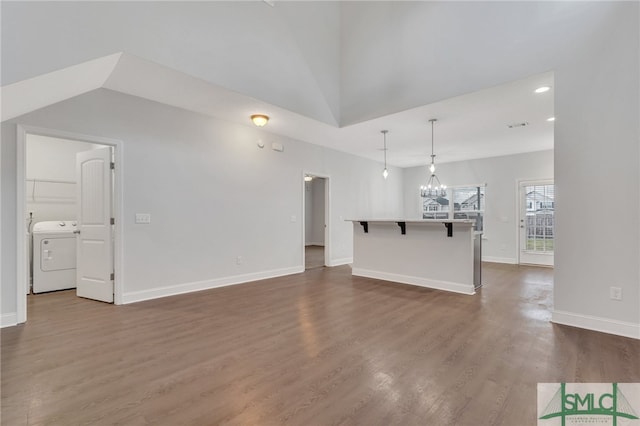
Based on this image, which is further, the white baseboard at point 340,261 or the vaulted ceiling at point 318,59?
the white baseboard at point 340,261

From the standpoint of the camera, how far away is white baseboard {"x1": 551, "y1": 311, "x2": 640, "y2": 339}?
2773mm

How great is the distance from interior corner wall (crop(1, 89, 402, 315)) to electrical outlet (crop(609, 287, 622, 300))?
15.0 feet

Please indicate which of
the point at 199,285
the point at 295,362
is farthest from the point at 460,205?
the point at 295,362

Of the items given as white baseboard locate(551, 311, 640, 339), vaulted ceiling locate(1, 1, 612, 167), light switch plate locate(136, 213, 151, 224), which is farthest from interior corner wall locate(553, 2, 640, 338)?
light switch plate locate(136, 213, 151, 224)

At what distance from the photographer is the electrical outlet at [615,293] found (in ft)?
9.32

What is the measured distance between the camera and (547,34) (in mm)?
3205

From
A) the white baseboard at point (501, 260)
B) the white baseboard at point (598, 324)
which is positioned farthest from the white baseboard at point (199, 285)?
the white baseboard at point (501, 260)

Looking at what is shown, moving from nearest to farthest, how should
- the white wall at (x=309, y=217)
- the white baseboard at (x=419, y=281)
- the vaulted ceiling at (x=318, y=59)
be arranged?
the vaulted ceiling at (x=318, y=59) → the white baseboard at (x=419, y=281) → the white wall at (x=309, y=217)

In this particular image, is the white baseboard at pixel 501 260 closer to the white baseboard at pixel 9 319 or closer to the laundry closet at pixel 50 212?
the laundry closet at pixel 50 212

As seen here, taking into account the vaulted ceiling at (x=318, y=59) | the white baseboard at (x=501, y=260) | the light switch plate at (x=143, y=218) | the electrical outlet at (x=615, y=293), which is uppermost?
the vaulted ceiling at (x=318, y=59)

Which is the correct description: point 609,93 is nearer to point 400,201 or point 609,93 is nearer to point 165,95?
point 165,95

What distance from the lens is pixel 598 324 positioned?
2920mm

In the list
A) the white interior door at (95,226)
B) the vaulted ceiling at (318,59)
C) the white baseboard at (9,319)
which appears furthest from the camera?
the white interior door at (95,226)

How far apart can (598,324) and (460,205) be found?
18.8ft
